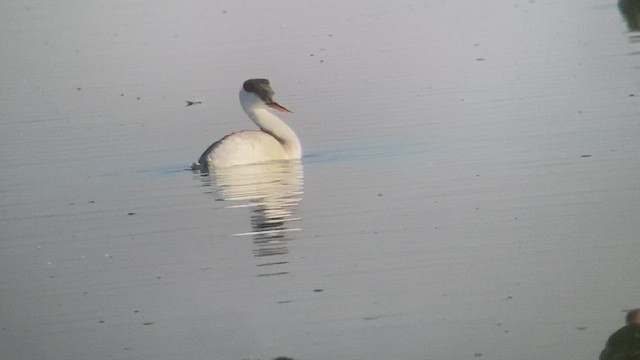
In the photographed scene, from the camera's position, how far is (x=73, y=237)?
1271 centimetres

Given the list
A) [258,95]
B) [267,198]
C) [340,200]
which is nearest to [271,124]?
[258,95]

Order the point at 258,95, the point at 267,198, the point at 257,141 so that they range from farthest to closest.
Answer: the point at 258,95, the point at 257,141, the point at 267,198

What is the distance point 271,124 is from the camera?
666 inches

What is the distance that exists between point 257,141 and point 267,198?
7.57ft

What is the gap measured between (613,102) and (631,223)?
17.5ft

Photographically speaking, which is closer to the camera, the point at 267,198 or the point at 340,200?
the point at 340,200

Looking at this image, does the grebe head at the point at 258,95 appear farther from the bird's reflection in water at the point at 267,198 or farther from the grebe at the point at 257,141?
the bird's reflection in water at the point at 267,198

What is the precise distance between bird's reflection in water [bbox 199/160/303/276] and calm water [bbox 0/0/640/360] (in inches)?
1.2

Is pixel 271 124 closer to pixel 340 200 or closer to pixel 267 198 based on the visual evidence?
pixel 267 198

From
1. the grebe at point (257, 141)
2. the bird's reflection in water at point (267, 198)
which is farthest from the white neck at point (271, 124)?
the bird's reflection in water at point (267, 198)

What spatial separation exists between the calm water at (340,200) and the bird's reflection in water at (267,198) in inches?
1.2

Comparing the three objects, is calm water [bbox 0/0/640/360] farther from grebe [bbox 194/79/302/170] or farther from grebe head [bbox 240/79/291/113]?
grebe head [bbox 240/79/291/113]

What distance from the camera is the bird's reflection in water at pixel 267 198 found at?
11.8 metres

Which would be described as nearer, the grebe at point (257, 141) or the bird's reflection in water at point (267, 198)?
the bird's reflection in water at point (267, 198)
